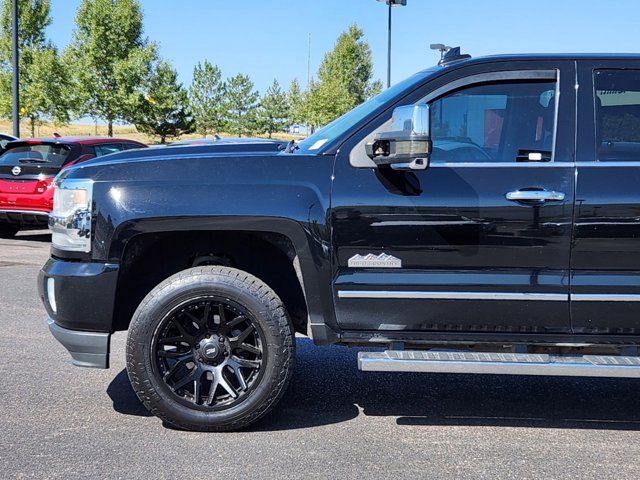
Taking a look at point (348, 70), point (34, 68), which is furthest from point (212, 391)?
point (348, 70)

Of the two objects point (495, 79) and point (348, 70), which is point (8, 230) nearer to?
point (495, 79)

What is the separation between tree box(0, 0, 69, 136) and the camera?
1314 inches

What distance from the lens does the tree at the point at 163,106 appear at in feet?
123

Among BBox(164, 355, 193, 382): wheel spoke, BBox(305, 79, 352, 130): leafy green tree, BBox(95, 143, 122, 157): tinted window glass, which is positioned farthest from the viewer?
BBox(305, 79, 352, 130): leafy green tree

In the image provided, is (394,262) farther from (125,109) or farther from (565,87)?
(125,109)

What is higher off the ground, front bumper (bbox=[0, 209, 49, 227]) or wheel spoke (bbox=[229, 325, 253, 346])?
front bumper (bbox=[0, 209, 49, 227])

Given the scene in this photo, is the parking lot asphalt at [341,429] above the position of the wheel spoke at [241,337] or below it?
below

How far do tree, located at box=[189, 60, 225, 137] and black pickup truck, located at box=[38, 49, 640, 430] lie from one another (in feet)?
166

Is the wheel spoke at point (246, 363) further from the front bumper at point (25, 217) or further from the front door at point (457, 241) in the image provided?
the front bumper at point (25, 217)

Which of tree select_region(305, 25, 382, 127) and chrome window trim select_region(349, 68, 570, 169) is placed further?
tree select_region(305, 25, 382, 127)

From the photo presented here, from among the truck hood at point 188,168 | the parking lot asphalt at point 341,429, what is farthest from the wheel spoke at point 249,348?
the truck hood at point 188,168

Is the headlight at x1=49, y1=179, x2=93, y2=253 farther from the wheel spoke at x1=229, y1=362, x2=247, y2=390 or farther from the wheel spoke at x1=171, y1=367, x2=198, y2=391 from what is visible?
the wheel spoke at x1=229, y1=362, x2=247, y2=390

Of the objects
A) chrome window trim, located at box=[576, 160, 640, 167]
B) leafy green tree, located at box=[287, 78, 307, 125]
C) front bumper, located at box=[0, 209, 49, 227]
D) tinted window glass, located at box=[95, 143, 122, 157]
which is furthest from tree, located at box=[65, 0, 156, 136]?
chrome window trim, located at box=[576, 160, 640, 167]

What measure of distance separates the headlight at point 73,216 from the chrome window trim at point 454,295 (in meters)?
1.41
